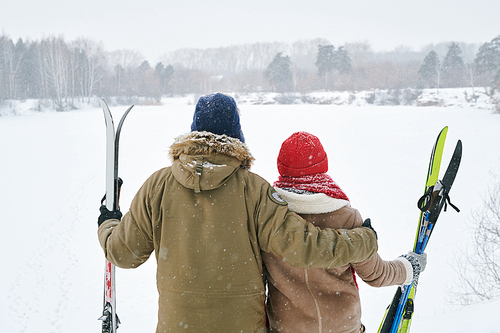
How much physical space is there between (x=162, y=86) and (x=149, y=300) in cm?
3593

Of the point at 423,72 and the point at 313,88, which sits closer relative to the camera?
the point at 423,72

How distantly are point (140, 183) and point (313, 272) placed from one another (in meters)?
12.8

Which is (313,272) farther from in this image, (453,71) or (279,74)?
(453,71)

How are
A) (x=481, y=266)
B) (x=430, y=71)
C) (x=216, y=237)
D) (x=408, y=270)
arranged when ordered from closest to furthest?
(x=216, y=237), (x=408, y=270), (x=481, y=266), (x=430, y=71)

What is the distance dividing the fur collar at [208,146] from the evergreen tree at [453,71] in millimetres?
41316

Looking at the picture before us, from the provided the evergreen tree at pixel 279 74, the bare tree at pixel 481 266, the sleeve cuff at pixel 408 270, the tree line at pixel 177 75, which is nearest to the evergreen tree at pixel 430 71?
the tree line at pixel 177 75

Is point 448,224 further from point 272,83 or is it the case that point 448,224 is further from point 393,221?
point 272,83

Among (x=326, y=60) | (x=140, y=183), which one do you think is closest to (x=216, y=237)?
(x=140, y=183)

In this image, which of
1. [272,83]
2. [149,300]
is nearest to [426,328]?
[149,300]

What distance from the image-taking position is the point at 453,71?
118 ft

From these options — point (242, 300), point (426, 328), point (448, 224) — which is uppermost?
point (242, 300)

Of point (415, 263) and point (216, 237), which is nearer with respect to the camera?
point (216, 237)

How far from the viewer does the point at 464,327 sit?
260 cm

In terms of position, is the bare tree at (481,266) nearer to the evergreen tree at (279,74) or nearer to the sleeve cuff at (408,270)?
the sleeve cuff at (408,270)
